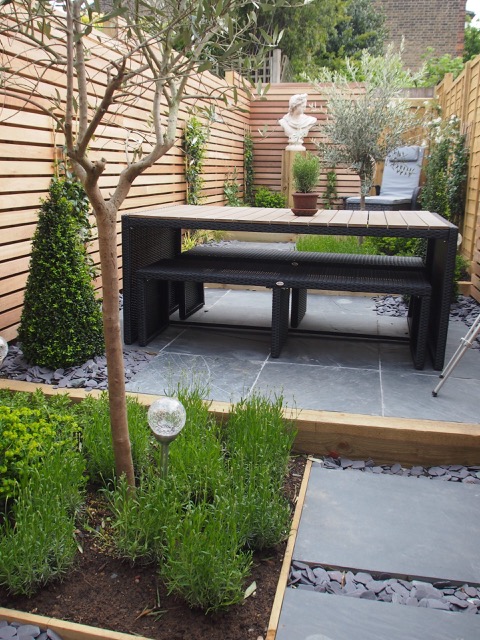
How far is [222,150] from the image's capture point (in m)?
9.66

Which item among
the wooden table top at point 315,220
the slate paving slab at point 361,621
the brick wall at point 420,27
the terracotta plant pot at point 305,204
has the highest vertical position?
the brick wall at point 420,27

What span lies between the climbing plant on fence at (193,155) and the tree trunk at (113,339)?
606cm

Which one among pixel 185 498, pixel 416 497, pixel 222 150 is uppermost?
pixel 222 150

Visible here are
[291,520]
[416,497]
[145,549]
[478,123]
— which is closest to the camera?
[145,549]

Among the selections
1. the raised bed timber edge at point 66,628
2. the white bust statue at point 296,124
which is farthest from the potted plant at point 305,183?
the white bust statue at point 296,124

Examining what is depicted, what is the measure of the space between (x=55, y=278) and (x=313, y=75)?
1685 centimetres

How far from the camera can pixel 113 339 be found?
1932mm

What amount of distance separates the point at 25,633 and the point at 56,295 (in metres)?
1.96

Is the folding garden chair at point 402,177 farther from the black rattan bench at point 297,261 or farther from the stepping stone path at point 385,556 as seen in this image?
the stepping stone path at point 385,556

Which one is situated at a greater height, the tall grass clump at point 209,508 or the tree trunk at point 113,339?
the tree trunk at point 113,339

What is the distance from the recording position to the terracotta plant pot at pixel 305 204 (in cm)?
393

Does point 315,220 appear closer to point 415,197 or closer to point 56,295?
point 56,295

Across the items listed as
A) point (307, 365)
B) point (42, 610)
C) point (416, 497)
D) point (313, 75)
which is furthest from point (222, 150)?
point (313, 75)

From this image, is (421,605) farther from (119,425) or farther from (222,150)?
(222,150)
